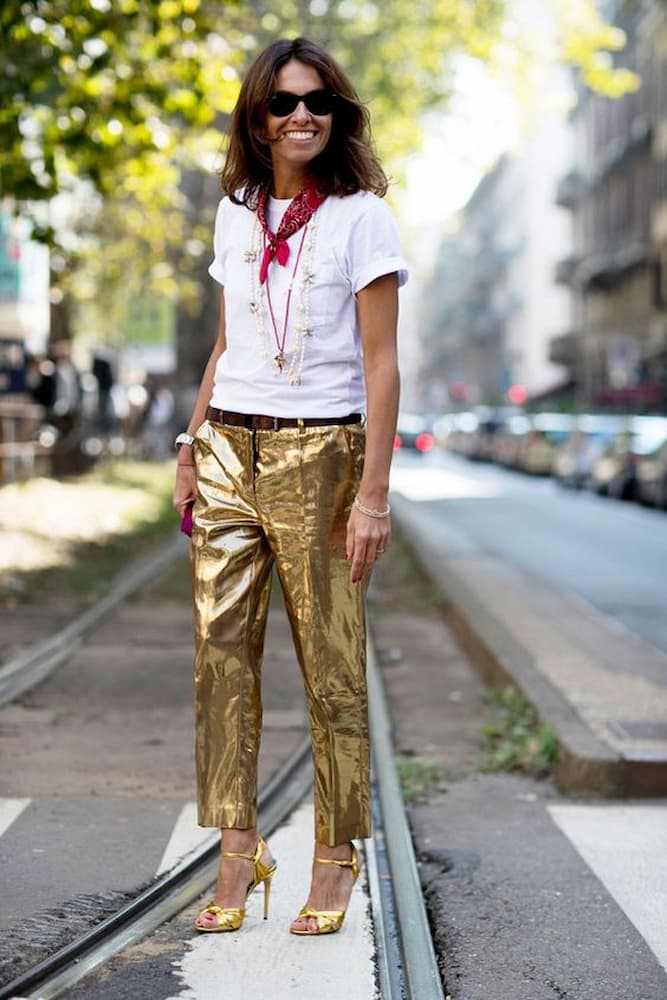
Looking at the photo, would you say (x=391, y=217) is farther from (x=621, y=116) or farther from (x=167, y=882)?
(x=621, y=116)

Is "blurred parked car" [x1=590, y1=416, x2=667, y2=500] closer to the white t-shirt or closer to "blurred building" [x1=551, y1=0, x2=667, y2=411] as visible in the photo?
"blurred building" [x1=551, y1=0, x2=667, y2=411]

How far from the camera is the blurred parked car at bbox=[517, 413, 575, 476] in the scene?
47.3 m

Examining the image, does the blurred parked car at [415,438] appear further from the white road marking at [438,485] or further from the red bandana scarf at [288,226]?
the red bandana scarf at [288,226]

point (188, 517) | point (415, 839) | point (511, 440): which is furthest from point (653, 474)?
point (188, 517)

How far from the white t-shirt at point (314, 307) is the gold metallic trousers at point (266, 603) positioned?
8cm

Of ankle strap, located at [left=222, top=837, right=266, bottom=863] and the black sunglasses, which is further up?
the black sunglasses

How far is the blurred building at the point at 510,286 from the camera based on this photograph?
9031 centimetres

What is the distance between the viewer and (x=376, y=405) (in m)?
4.04

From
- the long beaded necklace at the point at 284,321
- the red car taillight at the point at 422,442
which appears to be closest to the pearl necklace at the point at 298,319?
the long beaded necklace at the point at 284,321

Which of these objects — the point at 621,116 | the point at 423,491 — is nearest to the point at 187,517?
the point at 423,491

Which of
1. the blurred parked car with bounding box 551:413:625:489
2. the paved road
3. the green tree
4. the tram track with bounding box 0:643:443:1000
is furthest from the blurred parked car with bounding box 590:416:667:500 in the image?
the tram track with bounding box 0:643:443:1000

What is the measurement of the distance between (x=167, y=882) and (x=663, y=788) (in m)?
2.16

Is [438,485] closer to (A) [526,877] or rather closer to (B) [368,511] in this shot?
(A) [526,877]

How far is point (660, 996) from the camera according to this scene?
3902mm
